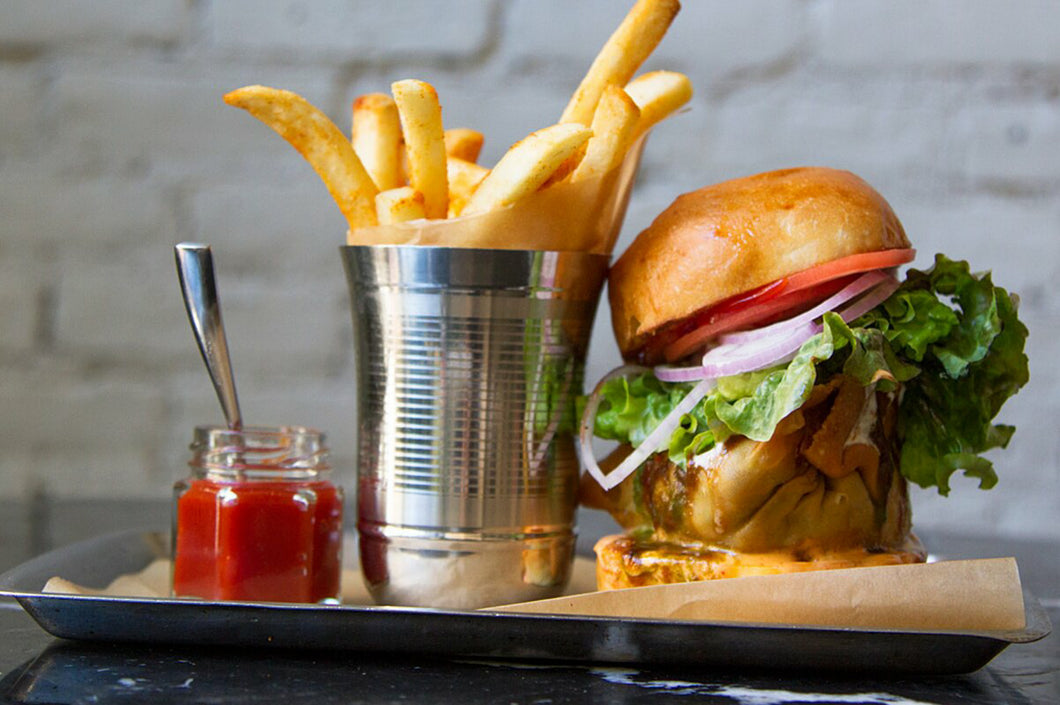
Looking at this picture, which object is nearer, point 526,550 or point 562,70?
point 526,550

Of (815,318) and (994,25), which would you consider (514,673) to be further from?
(994,25)

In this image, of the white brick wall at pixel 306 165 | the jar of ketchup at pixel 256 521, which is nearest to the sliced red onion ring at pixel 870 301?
the jar of ketchup at pixel 256 521

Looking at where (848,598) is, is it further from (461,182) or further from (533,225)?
(461,182)

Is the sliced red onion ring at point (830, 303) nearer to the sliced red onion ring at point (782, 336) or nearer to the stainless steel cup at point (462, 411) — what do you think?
the sliced red onion ring at point (782, 336)

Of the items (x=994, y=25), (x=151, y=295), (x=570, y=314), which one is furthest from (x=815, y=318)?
(x=151, y=295)

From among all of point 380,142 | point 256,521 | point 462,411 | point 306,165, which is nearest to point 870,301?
point 462,411

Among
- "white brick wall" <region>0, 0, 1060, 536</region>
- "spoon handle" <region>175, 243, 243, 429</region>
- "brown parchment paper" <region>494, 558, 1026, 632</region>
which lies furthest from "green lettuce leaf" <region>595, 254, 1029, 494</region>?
"white brick wall" <region>0, 0, 1060, 536</region>

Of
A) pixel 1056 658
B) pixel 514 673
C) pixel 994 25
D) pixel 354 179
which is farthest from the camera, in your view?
pixel 994 25
